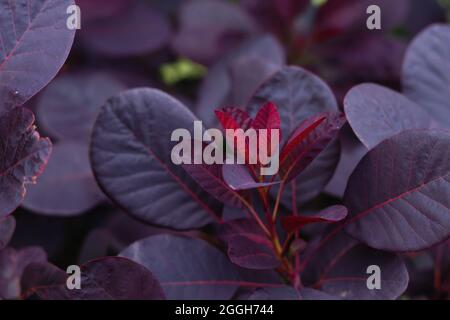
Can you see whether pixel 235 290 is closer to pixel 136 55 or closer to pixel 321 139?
pixel 321 139

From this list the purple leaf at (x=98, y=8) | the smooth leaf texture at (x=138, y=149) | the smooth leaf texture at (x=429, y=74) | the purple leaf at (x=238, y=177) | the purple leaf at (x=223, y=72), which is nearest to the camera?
the purple leaf at (x=238, y=177)

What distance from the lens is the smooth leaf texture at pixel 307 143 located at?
26.7 inches

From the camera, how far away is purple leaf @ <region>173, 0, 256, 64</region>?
4.24 feet

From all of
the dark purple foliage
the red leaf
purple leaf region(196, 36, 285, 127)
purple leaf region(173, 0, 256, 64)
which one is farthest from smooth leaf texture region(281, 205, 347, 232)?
purple leaf region(173, 0, 256, 64)

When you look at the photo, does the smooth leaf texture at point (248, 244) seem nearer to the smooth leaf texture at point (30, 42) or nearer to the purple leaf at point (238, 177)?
the purple leaf at point (238, 177)

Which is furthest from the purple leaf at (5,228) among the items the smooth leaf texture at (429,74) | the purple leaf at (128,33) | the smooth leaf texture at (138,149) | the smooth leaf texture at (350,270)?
the purple leaf at (128,33)

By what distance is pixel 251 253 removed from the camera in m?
0.71

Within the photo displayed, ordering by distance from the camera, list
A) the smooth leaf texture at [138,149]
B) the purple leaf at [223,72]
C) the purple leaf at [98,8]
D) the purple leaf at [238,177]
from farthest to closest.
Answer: the purple leaf at [98,8] < the purple leaf at [223,72] < the smooth leaf texture at [138,149] < the purple leaf at [238,177]

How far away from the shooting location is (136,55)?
1358 millimetres

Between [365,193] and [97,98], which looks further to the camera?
[97,98]

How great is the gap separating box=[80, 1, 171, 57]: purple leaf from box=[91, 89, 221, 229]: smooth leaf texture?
1.92 ft

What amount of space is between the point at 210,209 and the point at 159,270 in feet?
0.34

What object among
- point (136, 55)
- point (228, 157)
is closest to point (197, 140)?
Answer: point (228, 157)

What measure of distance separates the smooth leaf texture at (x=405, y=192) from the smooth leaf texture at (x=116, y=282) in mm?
246
